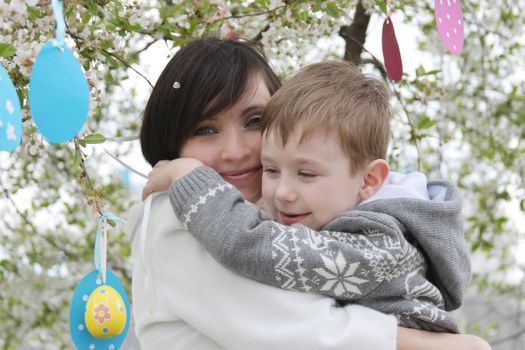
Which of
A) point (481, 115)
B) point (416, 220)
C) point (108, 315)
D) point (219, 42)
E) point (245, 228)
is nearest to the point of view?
point (245, 228)

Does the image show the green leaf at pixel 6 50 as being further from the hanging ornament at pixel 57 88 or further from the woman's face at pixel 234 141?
the woman's face at pixel 234 141

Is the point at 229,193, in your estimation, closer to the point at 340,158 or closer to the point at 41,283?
the point at 340,158

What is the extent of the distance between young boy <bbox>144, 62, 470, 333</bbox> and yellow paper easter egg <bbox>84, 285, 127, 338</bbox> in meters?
0.28

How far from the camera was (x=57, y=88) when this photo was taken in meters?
1.24

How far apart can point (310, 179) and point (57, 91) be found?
508 millimetres

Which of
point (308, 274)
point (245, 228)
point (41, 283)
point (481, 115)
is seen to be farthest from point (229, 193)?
point (481, 115)

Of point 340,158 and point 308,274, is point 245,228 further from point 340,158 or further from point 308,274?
point 340,158

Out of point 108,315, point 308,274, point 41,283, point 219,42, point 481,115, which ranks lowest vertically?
point 41,283

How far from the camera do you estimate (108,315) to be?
1671 millimetres

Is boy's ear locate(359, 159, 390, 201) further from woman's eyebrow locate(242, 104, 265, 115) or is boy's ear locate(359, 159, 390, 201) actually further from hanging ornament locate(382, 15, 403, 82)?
hanging ornament locate(382, 15, 403, 82)

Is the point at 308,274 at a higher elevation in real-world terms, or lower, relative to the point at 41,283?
higher

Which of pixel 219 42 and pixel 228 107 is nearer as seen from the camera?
pixel 228 107

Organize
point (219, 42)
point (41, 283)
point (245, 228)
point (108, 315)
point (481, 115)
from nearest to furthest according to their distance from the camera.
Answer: point (245, 228)
point (108, 315)
point (219, 42)
point (41, 283)
point (481, 115)

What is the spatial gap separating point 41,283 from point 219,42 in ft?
6.76
